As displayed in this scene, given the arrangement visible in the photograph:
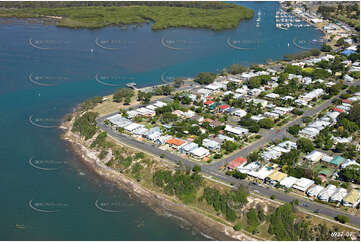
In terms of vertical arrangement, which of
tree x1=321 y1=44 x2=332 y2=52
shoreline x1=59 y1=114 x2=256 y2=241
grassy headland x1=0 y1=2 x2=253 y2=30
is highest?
grassy headland x1=0 y1=2 x2=253 y2=30

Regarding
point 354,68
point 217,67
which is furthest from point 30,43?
point 354,68

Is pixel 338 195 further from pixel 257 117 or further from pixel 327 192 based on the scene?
pixel 257 117

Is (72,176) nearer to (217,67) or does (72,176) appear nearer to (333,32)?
(217,67)

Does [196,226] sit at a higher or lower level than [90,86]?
lower

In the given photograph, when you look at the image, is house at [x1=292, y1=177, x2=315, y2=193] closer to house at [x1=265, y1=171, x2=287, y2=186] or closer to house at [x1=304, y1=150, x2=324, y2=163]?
house at [x1=265, y1=171, x2=287, y2=186]

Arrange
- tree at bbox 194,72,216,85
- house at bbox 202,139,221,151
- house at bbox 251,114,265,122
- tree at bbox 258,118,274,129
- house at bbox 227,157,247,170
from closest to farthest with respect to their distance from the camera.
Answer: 1. house at bbox 227,157,247,170
2. house at bbox 202,139,221,151
3. tree at bbox 258,118,274,129
4. house at bbox 251,114,265,122
5. tree at bbox 194,72,216,85
